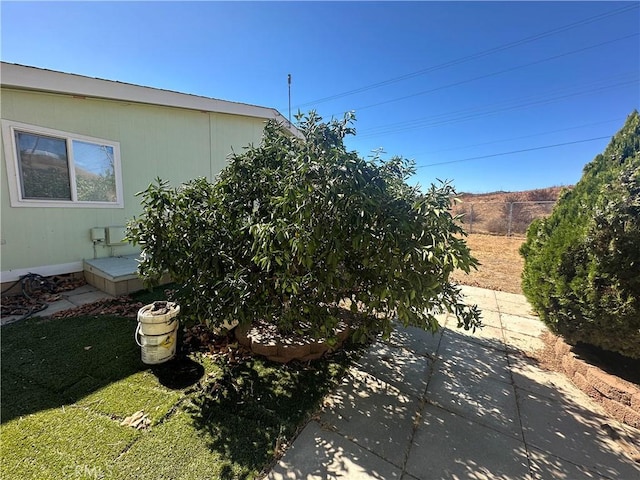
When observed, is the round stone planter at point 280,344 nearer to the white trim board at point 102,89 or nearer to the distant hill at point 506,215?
the white trim board at point 102,89

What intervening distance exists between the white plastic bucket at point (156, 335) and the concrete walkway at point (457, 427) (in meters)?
1.66

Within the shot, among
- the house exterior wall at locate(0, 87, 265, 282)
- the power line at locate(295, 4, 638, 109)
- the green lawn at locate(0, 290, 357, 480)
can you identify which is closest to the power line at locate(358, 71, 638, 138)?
the power line at locate(295, 4, 638, 109)

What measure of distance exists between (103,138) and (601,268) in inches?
297

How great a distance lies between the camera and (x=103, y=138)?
5012 mm

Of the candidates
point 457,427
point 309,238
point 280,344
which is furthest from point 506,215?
point 309,238

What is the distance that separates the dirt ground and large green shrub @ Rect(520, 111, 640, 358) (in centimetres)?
170

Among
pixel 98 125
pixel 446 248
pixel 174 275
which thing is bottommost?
pixel 174 275

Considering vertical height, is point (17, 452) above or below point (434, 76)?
below

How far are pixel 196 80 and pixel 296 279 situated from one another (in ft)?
27.2

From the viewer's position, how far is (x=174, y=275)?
2.59 meters

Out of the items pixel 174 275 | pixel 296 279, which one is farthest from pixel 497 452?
pixel 174 275

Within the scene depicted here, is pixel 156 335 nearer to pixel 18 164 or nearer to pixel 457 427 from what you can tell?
pixel 457 427

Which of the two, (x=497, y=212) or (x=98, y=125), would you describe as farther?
(x=497, y=212)

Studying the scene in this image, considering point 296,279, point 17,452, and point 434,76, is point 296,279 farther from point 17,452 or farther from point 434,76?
point 434,76
